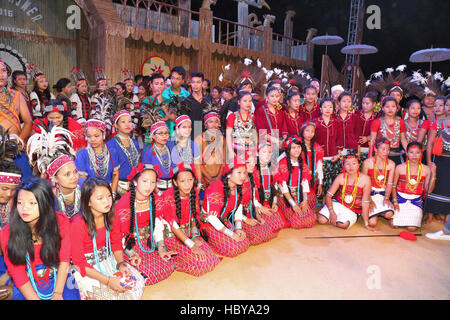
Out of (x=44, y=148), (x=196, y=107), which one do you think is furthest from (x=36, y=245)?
(x=196, y=107)

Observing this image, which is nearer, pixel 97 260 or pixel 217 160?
pixel 97 260

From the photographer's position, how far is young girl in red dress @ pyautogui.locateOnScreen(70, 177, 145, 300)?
211 centimetres

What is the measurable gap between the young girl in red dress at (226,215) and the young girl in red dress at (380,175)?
161 centimetres

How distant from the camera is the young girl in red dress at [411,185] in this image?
3.70 metres

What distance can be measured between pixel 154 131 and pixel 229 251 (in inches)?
50.7

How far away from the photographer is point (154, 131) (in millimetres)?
3146

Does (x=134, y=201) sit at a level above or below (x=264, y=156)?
below

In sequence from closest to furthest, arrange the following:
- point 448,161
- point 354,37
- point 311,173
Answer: point 448,161 → point 311,173 → point 354,37

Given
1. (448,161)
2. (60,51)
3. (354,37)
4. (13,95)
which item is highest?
(354,37)

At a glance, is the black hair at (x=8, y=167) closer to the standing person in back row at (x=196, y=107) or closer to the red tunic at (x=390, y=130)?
the standing person in back row at (x=196, y=107)

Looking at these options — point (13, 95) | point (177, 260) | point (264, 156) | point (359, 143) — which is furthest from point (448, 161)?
point (13, 95)

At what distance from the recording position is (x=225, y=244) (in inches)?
115

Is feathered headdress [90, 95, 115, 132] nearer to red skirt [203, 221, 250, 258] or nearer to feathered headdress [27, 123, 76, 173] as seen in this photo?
feathered headdress [27, 123, 76, 173]

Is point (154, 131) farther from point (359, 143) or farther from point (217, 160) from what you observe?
point (359, 143)
